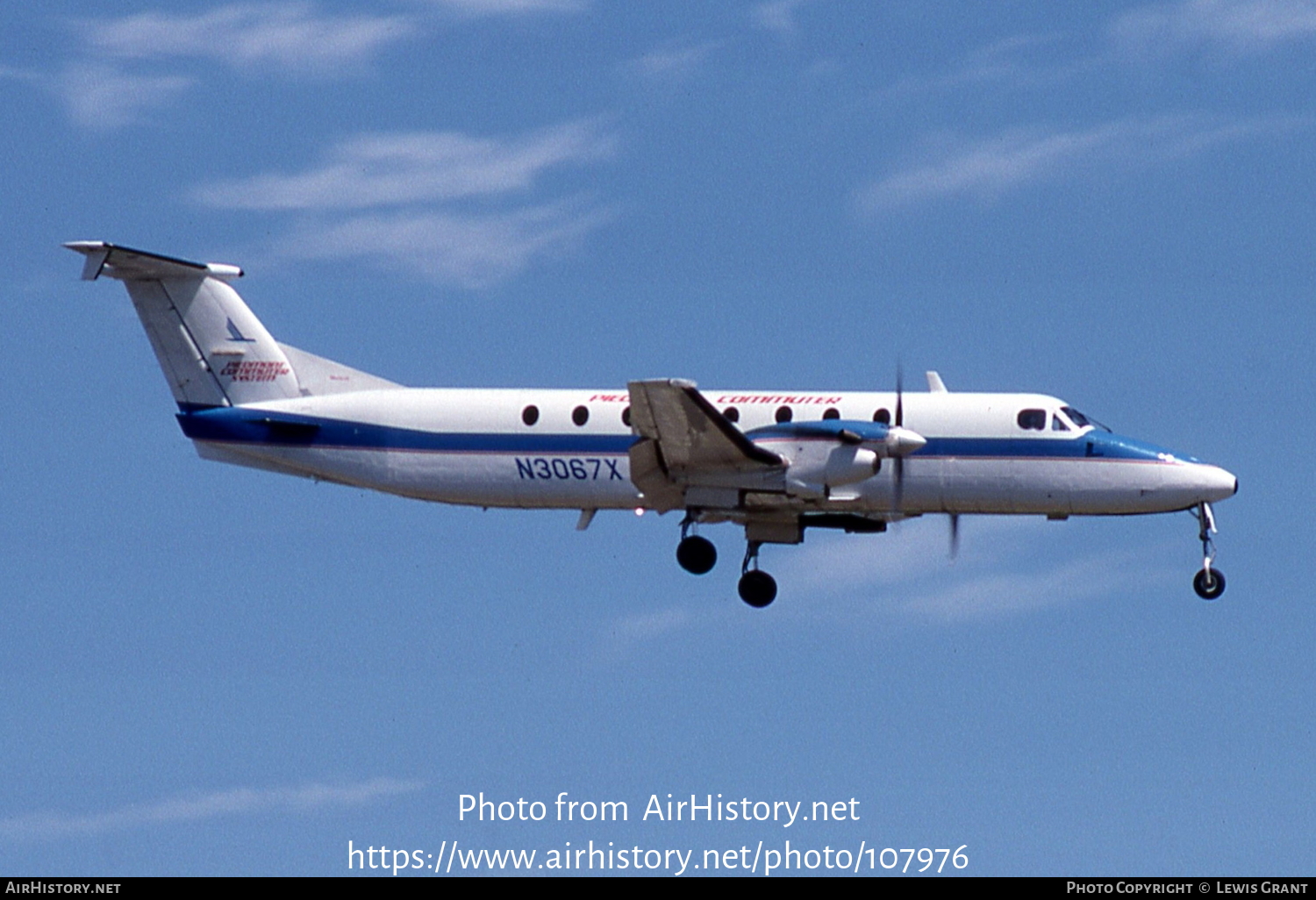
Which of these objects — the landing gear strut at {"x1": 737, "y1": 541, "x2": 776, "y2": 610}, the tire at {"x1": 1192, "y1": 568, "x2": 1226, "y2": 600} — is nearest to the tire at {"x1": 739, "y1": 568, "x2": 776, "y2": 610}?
the landing gear strut at {"x1": 737, "y1": 541, "x2": 776, "y2": 610}

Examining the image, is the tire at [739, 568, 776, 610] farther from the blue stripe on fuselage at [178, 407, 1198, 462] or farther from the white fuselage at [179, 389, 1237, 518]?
the blue stripe on fuselage at [178, 407, 1198, 462]

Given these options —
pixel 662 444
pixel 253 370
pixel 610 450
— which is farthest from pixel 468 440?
pixel 253 370

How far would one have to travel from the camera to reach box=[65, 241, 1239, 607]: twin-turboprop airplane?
3138cm

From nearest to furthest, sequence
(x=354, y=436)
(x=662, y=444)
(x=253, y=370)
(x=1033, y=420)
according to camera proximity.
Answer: (x=662, y=444)
(x=1033, y=420)
(x=354, y=436)
(x=253, y=370)

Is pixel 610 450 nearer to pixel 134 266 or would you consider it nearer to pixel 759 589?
pixel 759 589

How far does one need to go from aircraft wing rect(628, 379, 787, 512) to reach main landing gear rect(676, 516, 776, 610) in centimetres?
77

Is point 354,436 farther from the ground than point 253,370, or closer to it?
closer to it

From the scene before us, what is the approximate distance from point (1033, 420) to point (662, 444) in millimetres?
6597

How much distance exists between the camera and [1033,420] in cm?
3216

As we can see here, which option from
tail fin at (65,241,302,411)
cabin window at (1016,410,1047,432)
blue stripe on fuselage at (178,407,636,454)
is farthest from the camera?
tail fin at (65,241,302,411)

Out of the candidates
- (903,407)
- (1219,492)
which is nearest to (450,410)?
(903,407)

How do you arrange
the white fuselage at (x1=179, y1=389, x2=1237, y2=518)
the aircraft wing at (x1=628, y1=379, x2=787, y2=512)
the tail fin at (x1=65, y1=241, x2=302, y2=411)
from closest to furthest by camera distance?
the aircraft wing at (x1=628, y1=379, x2=787, y2=512)
the white fuselage at (x1=179, y1=389, x2=1237, y2=518)
the tail fin at (x1=65, y1=241, x2=302, y2=411)

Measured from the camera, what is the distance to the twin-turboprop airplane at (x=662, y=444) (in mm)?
31375

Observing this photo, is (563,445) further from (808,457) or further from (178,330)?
(178,330)
